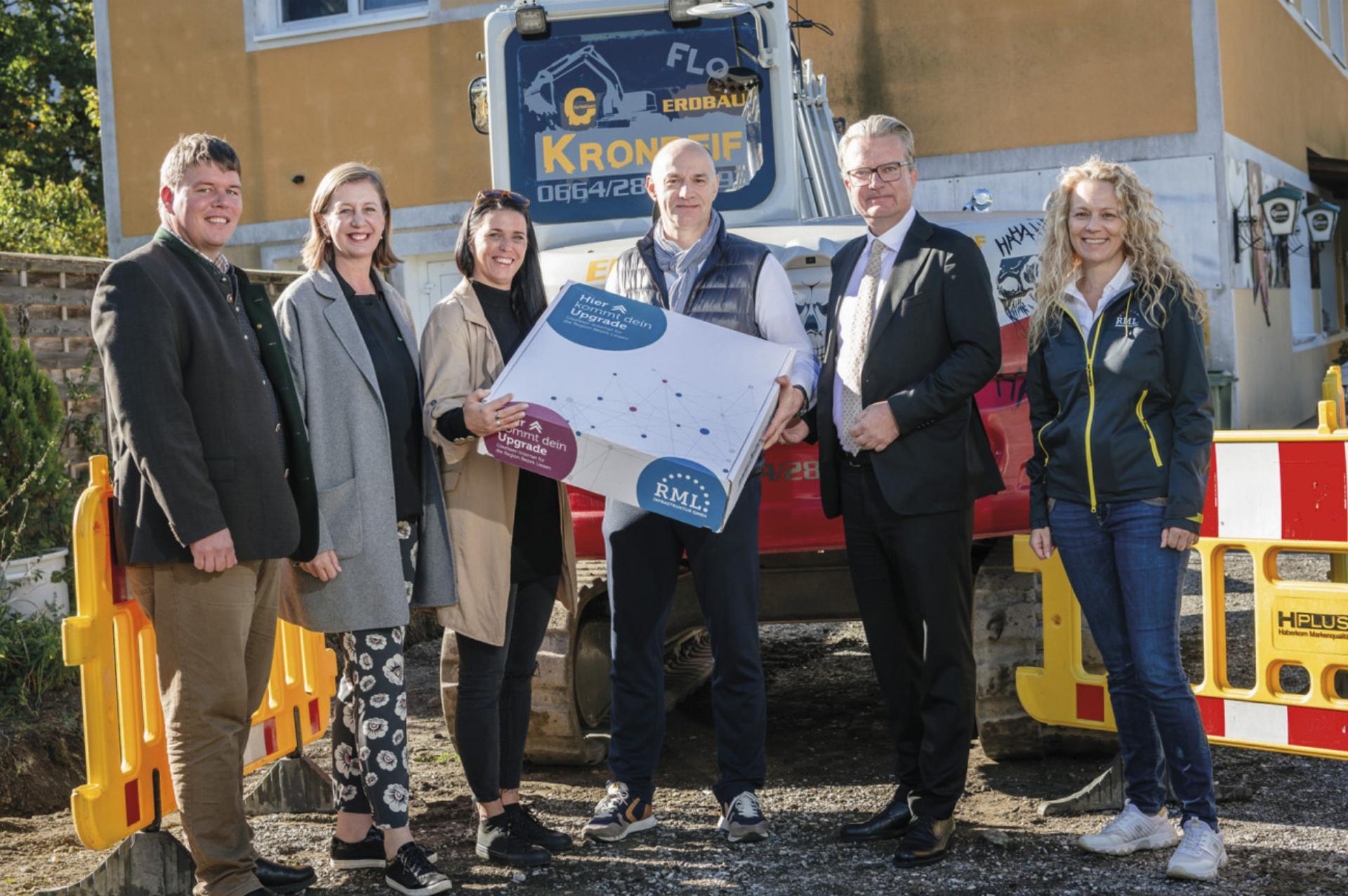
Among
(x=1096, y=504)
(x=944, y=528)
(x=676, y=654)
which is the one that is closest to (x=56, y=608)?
(x=676, y=654)

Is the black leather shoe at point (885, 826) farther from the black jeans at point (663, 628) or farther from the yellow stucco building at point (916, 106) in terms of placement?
the yellow stucco building at point (916, 106)

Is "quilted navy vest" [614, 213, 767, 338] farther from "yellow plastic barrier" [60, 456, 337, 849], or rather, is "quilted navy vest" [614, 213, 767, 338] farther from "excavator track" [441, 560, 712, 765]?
"yellow plastic barrier" [60, 456, 337, 849]

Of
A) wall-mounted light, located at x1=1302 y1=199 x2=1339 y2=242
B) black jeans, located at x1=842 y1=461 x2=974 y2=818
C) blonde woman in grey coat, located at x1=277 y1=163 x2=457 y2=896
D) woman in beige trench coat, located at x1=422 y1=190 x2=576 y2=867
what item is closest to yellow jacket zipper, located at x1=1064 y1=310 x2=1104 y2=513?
black jeans, located at x1=842 y1=461 x2=974 y2=818

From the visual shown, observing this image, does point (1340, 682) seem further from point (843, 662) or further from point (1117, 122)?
point (1117, 122)

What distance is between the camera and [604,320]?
4.14m

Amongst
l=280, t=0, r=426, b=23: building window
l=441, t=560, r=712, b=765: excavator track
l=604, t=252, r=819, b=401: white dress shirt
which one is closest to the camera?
l=604, t=252, r=819, b=401: white dress shirt

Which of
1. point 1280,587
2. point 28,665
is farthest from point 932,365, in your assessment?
point 28,665

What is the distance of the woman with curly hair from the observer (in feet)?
12.5

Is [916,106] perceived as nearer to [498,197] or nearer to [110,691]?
[498,197]

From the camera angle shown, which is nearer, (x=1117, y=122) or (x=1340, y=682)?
(x=1340, y=682)

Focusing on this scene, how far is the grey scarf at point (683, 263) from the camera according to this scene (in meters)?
4.29

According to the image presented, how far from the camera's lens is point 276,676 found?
4.86 metres

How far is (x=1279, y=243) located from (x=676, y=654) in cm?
1201

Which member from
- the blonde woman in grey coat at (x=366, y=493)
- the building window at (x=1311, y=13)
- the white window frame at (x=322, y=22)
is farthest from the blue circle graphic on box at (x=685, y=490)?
the building window at (x=1311, y=13)
